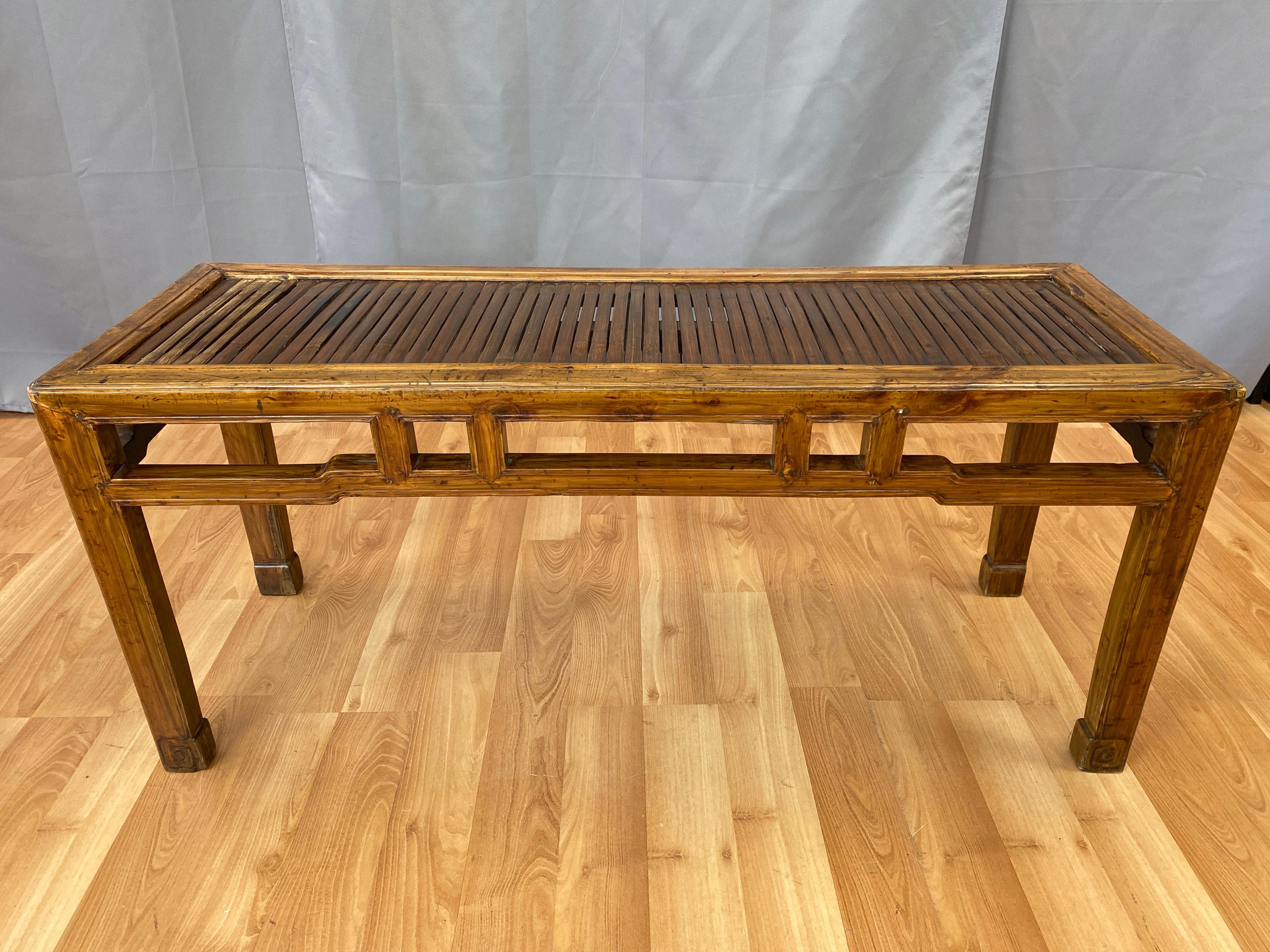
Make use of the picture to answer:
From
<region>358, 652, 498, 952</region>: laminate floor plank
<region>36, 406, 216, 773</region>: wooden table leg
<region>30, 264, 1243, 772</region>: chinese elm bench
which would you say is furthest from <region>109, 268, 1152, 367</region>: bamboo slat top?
<region>358, 652, 498, 952</region>: laminate floor plank

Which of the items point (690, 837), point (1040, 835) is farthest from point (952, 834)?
point (690, 837)

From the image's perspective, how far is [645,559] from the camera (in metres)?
1.88

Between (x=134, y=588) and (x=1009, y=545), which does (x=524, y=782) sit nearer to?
(x=134, y=588)

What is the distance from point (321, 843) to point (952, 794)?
89 centimetres

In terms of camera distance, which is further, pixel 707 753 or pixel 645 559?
pixel 645 559

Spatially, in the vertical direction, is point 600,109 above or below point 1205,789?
above

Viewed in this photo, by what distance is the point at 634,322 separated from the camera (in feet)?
4.25

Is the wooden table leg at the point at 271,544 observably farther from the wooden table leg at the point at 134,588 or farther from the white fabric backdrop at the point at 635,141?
the white fabric backdrop at the point at 635,141

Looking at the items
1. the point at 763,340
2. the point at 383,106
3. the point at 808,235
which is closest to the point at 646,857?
the point at 763,340

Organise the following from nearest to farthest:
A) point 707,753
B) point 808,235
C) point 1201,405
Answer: point 1201,405
point 707,753
point 808,235

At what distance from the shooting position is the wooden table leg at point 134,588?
1.13 m

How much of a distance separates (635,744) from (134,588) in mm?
744

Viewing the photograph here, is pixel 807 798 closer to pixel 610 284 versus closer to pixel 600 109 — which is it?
pixel 610 284

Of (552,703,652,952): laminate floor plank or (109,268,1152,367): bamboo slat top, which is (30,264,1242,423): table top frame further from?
(552,703,652,952): laminate floor plank
